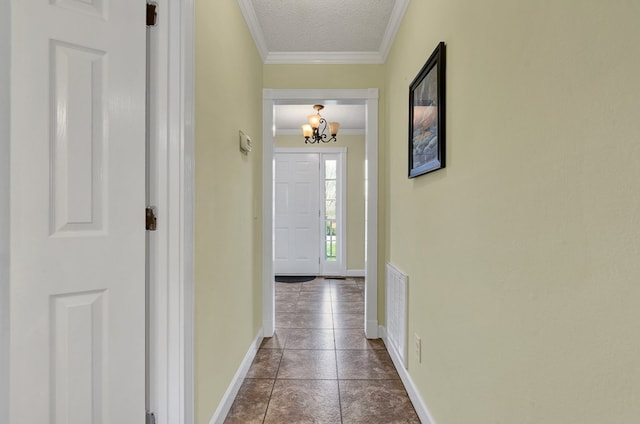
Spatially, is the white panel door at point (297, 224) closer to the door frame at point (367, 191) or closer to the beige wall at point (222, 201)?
the door frame at point (367, 191)

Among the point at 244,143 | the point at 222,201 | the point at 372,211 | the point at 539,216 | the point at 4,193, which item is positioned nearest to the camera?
the point at 539,216

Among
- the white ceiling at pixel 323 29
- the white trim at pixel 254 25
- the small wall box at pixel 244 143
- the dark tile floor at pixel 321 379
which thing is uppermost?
the white ceiling at pixel 323 29

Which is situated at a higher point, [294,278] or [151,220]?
[151,220]

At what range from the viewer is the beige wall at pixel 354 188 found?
5047 millimetres

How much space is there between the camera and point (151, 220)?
1153 mm

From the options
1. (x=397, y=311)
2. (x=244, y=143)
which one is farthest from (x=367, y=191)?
(x=244, y=143)

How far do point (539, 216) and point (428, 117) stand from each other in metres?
0.91

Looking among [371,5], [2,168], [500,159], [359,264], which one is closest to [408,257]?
[500,159]

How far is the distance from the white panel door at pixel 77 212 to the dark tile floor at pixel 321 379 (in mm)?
852

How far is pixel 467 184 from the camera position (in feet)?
3.81

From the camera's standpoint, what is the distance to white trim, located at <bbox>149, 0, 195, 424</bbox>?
3.81 ft

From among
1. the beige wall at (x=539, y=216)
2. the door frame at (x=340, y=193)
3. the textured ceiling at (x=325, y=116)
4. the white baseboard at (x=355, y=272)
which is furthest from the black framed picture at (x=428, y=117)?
the white baseboard at (x=355, y=272)

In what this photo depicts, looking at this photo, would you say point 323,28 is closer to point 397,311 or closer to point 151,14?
point 151,14

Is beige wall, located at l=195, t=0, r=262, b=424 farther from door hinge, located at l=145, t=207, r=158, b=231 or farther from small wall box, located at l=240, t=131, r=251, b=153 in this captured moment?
door hinge, located at l=145, t=207, r=158, b=231
